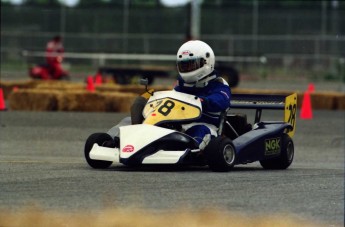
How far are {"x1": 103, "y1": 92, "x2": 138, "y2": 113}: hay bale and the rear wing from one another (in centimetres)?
921

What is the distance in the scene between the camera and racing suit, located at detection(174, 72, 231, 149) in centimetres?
1154

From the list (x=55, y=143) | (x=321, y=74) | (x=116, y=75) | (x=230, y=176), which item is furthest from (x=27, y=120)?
(x=321, y=74)

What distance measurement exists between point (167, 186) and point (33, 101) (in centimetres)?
1287

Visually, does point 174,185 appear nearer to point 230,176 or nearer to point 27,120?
point 230,176

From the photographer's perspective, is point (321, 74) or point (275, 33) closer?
point (321, 74)

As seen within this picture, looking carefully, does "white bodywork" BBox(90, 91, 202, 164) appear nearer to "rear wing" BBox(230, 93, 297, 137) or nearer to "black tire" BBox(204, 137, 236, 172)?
"black tire" BBox(204, 137, 236, 172)

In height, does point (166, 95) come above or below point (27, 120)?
above

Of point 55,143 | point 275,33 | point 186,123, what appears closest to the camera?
point 186,123

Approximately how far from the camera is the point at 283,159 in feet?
40.4

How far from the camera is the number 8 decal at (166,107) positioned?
11.4 metres

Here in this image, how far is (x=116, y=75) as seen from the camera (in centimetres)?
3409

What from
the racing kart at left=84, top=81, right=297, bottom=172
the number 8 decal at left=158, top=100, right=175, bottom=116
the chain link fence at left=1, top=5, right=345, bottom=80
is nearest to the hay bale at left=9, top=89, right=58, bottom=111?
the racing kart at left=84, top=81, right=297, bottom=172

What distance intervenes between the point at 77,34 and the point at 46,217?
35.3 meters

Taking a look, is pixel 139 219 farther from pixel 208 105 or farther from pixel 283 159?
pixel 283 159
